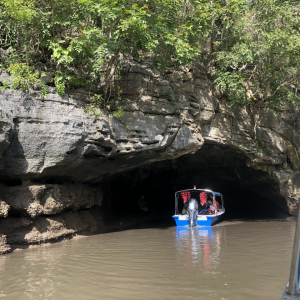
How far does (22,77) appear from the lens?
9.20 m

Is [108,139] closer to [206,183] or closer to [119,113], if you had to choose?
[119,113]

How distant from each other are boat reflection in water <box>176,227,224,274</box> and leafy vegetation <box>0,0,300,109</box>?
5.52m

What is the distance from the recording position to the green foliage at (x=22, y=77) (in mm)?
8984

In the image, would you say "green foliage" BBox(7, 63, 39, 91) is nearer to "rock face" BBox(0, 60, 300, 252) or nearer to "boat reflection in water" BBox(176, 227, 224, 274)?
"rock face" BBox(0, 60, 300, 252)

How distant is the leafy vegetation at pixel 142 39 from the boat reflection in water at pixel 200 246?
552 cm

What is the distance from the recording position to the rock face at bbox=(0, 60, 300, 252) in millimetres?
9211

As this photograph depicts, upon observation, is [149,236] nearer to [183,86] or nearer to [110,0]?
[183,86]

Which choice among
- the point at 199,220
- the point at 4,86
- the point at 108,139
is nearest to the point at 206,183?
the point at 199,220

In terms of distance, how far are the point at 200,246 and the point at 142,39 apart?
6.73 meters

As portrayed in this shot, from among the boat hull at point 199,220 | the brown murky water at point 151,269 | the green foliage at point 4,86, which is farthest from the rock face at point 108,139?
the boat hull at point 199,220

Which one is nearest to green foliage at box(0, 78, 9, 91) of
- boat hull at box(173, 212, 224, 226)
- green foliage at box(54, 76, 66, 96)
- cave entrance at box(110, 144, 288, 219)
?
green foliage at box(54, 76, 66, 96)

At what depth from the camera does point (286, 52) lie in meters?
11.5

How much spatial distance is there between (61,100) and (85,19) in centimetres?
325

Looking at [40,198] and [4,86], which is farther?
[40,198]
